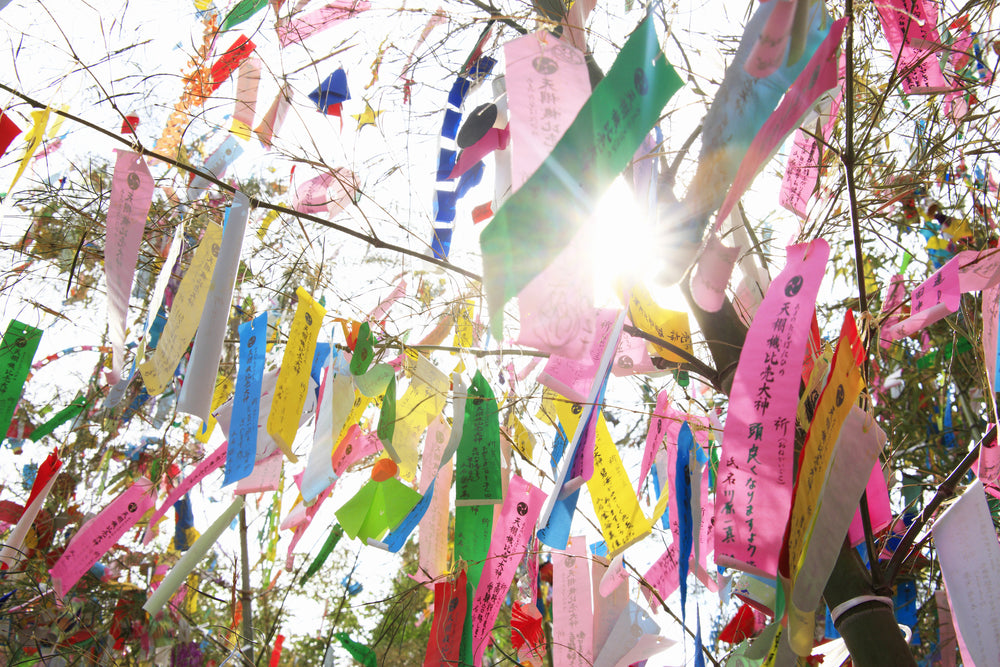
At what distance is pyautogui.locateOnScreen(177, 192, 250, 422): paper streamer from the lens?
1243mm

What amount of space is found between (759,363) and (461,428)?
2.15 ft

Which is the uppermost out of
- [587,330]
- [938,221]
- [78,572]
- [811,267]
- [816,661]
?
[938,221]

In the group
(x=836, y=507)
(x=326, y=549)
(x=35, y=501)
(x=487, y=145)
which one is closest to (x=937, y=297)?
(x=836, y=507)

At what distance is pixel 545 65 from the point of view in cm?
96

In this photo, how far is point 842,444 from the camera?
88cm

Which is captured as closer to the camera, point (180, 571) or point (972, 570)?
point (972, 570)

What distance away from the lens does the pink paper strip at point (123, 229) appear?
134 centimetres

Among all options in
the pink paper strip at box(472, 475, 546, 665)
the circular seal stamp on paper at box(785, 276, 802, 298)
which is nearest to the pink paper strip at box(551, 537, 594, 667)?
the pink paper strip at box(472, 475, 546, 665)

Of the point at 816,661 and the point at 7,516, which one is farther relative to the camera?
the point at 7,516

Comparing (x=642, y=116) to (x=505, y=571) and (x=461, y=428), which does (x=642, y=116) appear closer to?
(x=461, y=428)

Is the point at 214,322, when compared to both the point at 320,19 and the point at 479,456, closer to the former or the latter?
the point at 479,456

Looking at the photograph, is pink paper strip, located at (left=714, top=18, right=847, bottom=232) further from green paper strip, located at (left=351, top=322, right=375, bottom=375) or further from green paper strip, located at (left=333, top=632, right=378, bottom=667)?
green paper strip, located at (left=333, top=632, right=378, bottom=667)

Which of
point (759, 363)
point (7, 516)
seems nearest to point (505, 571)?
point (759, 363)

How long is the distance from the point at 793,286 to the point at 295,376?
94 centimetres
